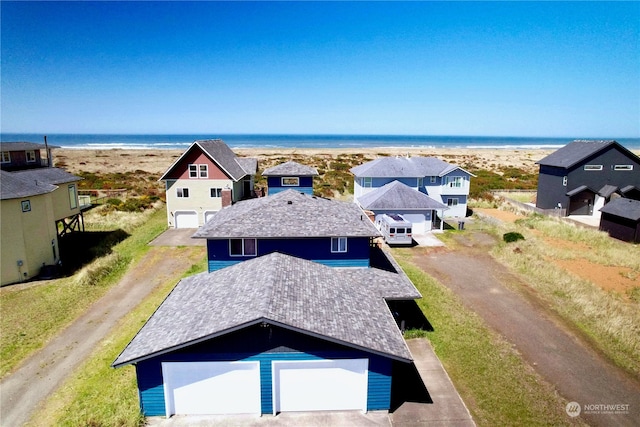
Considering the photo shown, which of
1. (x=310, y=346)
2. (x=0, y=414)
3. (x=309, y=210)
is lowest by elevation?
(x=0, y=414)

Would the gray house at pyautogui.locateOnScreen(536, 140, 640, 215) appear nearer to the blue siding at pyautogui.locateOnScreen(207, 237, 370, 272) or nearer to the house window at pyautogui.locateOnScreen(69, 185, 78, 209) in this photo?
the blue siding at pyautogui.locateOnScreen(207, 237, 370, 272)

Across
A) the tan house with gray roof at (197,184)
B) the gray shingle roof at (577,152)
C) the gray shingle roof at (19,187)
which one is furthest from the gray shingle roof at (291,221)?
the gray shingle roof at (577,152)

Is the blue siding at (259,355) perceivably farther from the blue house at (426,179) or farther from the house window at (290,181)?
the blue house at (426,179)

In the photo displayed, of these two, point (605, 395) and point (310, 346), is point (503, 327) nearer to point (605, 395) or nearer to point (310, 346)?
point (605, 395)

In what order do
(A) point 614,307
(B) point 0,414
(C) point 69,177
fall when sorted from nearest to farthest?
(B) point 0,414, (A) point 614,307, (C) point 69,177

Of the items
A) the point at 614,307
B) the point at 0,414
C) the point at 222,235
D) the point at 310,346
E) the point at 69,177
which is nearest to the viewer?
the point at 310,346

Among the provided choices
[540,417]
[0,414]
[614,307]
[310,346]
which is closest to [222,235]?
[310,346]
